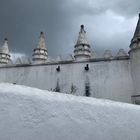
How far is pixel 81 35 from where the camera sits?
2175 centimetres

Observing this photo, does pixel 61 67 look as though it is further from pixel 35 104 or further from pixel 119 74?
pixel 35 104

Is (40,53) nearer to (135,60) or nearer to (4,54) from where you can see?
(4,54)

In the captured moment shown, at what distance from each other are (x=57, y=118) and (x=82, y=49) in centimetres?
1546

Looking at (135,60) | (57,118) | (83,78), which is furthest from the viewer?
(83,78)

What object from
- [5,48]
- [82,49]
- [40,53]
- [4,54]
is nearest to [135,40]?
[82,49]

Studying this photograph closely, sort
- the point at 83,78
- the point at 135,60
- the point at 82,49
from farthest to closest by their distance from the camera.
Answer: the point at 82,49 → the point at 83,78 → the point at 135,60

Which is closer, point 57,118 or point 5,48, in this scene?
point 57,118

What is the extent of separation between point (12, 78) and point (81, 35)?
6458 mm

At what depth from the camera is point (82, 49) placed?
20.7 m

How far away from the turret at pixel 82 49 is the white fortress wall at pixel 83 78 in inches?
26.2

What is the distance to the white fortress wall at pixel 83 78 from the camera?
1841cm

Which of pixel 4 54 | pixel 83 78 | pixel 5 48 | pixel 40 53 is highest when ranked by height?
pixel 5 48

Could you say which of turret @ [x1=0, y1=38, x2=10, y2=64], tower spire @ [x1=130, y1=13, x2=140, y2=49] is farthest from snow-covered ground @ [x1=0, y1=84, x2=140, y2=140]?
turret @ [x1=0, y1=38, x2=10, y2=64]

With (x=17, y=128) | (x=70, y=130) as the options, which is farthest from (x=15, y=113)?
(x=70, y=130)
